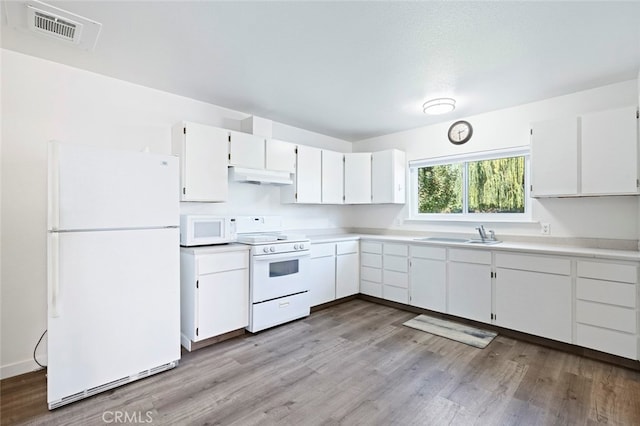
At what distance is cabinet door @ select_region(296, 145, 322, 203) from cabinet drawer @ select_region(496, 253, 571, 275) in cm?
229

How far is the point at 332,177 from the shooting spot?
14.6 feet

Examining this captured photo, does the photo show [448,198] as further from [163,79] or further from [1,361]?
[1,361]

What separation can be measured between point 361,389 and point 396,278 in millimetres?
1941

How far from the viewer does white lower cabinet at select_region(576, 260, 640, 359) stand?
7.98 ft

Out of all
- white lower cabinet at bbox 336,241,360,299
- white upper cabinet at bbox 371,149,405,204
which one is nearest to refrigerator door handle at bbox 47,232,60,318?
white lower cabinet at bbox 336,241,360,299

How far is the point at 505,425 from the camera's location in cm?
181

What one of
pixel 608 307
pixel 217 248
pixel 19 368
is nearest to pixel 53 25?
pixel 217 248

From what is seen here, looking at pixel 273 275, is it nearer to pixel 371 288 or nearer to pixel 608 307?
pixel 371 288

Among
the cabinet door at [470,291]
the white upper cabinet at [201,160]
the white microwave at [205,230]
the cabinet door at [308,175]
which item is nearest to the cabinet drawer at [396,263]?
the cabinet door at [470,291]

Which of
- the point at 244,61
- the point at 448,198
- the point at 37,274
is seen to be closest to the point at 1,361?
the point at 37,274

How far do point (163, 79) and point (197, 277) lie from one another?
184 cm

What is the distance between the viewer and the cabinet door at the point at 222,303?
277cm

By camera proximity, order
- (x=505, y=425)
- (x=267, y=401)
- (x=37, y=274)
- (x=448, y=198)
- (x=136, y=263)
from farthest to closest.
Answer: (x=448, y=198), (x=37, y=274), (x=136, y=263), (x=267, y=401), (x=505, y=425)

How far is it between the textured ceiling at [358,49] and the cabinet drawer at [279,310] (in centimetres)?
218
